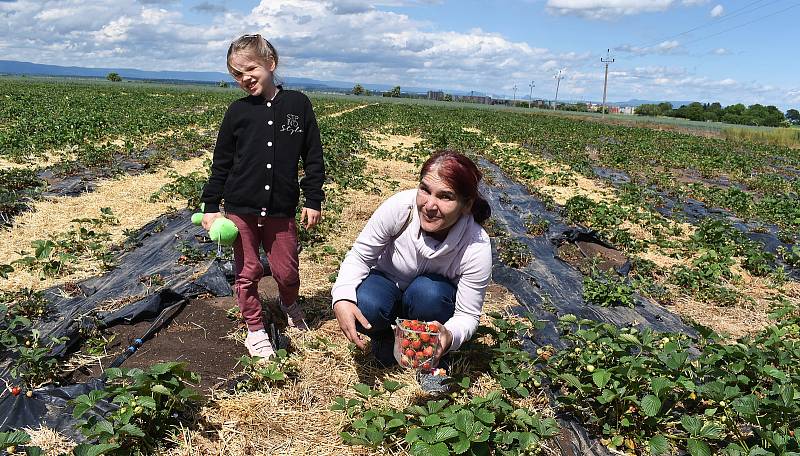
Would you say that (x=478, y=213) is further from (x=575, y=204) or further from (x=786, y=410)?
(x=575, y=204)

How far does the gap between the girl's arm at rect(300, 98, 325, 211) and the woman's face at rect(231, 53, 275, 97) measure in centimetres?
29

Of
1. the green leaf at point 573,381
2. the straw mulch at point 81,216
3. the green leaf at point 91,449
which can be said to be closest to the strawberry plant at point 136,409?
the green leaf at point 91,449

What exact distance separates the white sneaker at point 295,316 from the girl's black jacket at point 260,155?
784mm

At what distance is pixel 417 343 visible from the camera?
2.70 m

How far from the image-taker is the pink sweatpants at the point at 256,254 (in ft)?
10.9

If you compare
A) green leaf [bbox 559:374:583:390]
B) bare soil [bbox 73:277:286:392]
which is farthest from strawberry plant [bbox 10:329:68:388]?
green leaf [bbox 559:374:583:390]

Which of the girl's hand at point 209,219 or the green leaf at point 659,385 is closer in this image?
the green leaf at point 659,385

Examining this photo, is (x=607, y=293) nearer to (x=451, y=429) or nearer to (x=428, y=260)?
(x=428, y=260)

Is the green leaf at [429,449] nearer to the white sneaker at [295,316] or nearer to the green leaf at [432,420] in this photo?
the green leaf at [432,420]

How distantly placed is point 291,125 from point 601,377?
228cm

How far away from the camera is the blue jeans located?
9.95 ft

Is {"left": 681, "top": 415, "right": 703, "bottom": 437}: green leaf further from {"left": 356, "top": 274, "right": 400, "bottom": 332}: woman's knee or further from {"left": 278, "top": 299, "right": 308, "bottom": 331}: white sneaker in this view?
{"left": 278, "top": 299, "right": 308, "bottom": 331}: white sneaker

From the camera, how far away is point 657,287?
17.0 ft

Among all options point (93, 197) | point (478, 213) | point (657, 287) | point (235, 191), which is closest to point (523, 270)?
point (657, 287)
